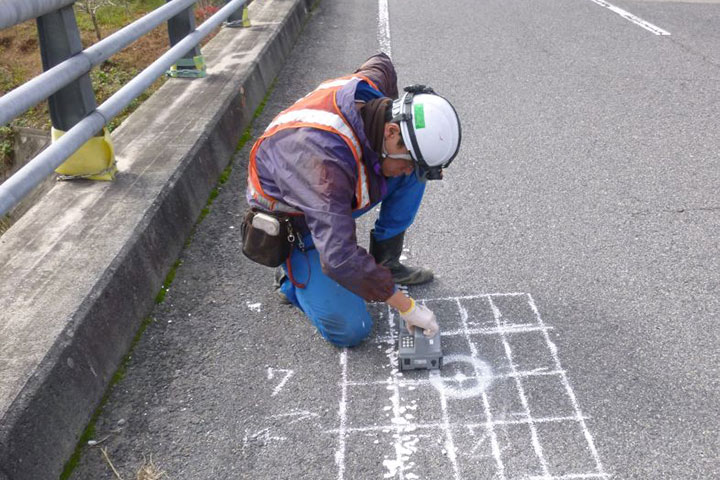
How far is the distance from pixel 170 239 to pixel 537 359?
1986mm

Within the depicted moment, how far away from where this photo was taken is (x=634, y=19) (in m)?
8.31

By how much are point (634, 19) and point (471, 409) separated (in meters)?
7.12

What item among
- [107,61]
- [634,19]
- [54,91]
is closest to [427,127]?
[54,91]

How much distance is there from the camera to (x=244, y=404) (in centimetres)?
280

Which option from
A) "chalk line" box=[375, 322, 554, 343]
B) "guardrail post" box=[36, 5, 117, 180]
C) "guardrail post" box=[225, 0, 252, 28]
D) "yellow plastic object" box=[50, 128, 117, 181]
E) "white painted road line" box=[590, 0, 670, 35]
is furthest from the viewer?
"white painted road line" box=[590, 0, 670, 35]

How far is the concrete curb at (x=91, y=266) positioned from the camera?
242 centimetres

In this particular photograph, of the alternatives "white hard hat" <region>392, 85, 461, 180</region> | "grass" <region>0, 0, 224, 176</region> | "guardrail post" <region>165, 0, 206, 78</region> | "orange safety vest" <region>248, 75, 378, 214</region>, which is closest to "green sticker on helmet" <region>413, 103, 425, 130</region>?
"white hard hat" <region>392, 85, 461, 180</region>

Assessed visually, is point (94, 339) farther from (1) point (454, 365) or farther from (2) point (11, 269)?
(1) point (454, 365)

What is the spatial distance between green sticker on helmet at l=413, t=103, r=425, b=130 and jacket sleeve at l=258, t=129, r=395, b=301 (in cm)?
29

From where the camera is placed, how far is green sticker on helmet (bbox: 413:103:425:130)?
267 cm

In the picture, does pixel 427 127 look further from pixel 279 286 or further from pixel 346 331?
pixel 279 286

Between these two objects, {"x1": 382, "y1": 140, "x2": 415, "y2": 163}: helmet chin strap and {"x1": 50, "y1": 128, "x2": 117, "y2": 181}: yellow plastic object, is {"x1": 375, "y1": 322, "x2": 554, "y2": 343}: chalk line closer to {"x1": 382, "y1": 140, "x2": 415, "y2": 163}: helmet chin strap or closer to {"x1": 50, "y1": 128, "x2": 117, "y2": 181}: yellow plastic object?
{"x1": 382, "y1": 140, "x2": 415, "y2": 163}: helmet chin strap

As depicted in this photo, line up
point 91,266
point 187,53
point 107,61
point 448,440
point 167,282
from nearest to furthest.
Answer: point 448,440 < point 91,266 < point 167,282 < point 187,53 < point 107,61

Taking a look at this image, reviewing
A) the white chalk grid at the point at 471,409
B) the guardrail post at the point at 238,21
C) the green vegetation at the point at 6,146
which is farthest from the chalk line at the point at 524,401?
the green vegetation at the point at 6,146
